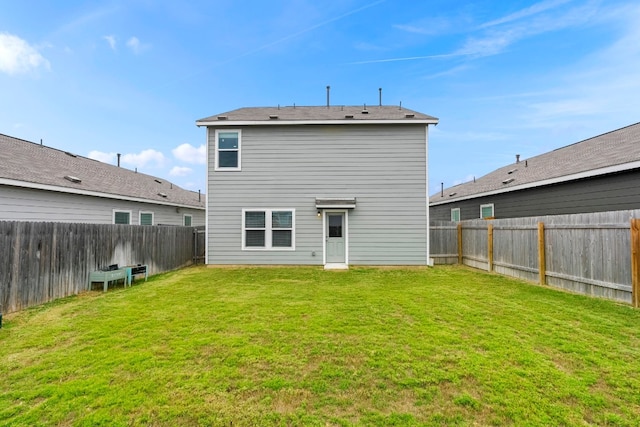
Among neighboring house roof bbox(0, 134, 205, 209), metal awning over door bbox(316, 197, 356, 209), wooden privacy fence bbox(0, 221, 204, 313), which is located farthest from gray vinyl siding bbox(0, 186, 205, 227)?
metal awning over door bbox(316, 197, 356, 209)

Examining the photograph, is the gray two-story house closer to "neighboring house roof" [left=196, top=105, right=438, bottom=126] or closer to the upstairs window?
"neighboring house roof" [left=196, top=105, right=438, bottom=126]

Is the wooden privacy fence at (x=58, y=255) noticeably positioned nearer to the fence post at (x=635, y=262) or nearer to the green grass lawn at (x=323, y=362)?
the green grass lawn at (x=323, y=362)

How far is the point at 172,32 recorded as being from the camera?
12805 mm

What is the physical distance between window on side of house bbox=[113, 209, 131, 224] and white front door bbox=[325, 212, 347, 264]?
8910 millimetres

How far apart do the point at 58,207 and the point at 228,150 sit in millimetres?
5769

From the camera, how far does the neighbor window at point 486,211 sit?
45.5 feet

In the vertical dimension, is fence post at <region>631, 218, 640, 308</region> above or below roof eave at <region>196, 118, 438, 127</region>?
below

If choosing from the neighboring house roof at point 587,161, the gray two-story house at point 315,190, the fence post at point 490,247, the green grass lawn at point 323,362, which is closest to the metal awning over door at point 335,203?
the gray two-story house at point 315,190

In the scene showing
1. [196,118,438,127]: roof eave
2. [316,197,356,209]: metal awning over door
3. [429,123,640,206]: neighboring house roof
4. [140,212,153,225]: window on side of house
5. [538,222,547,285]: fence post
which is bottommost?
[538,222,547,285]: fence post

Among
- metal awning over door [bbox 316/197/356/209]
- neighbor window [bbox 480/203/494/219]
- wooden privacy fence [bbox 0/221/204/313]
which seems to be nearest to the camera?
wooden privacy fence [bbox 0/221/204/313]

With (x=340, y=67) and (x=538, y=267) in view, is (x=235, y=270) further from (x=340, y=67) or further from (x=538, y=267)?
(x=340, y=67)

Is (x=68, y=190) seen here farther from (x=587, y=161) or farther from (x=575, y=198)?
(x=587, y=161)

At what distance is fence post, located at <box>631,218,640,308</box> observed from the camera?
5504mm

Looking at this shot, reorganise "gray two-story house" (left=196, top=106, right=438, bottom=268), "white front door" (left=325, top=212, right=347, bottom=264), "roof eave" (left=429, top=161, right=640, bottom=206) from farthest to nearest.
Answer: "white front door" (left=325, top=212, right=347, bottom=264), "gray two-story house" (left=196, top=106, right=438, bottom=268), "roof eave" (left=429, top=161, right=640, bottom=206)
